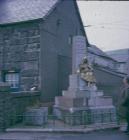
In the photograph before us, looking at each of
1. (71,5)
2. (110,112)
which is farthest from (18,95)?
(71,5)

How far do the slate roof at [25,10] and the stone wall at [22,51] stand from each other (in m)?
0.42

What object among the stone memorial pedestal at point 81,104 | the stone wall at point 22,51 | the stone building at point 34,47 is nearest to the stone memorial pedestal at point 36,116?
the stone memorial pedestal at point 81,104

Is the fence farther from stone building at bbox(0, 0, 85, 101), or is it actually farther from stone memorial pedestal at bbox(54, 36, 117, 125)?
stone building at bbox(0, 0, 85, 101)

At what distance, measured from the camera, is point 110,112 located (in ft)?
49.3

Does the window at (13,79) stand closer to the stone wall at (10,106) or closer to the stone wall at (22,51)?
the stone wall at (22,51)

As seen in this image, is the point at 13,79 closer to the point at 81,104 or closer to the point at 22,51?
the point at 22,51

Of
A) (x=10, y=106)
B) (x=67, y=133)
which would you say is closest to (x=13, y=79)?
(x=10, y=106)

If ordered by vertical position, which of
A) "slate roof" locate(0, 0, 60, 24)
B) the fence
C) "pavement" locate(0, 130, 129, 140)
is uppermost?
"slate roof" locate(0, 0, 60, 24)

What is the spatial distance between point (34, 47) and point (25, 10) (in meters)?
2.67

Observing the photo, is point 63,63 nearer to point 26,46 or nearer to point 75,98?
point 26,46

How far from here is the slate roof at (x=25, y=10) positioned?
65.5 feet

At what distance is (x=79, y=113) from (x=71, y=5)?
12495mm

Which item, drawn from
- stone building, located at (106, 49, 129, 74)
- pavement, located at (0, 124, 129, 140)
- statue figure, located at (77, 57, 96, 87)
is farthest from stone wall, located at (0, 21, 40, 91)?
stone building, located at (106, 49, 129, 74)

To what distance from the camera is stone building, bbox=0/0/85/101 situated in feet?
65.0
